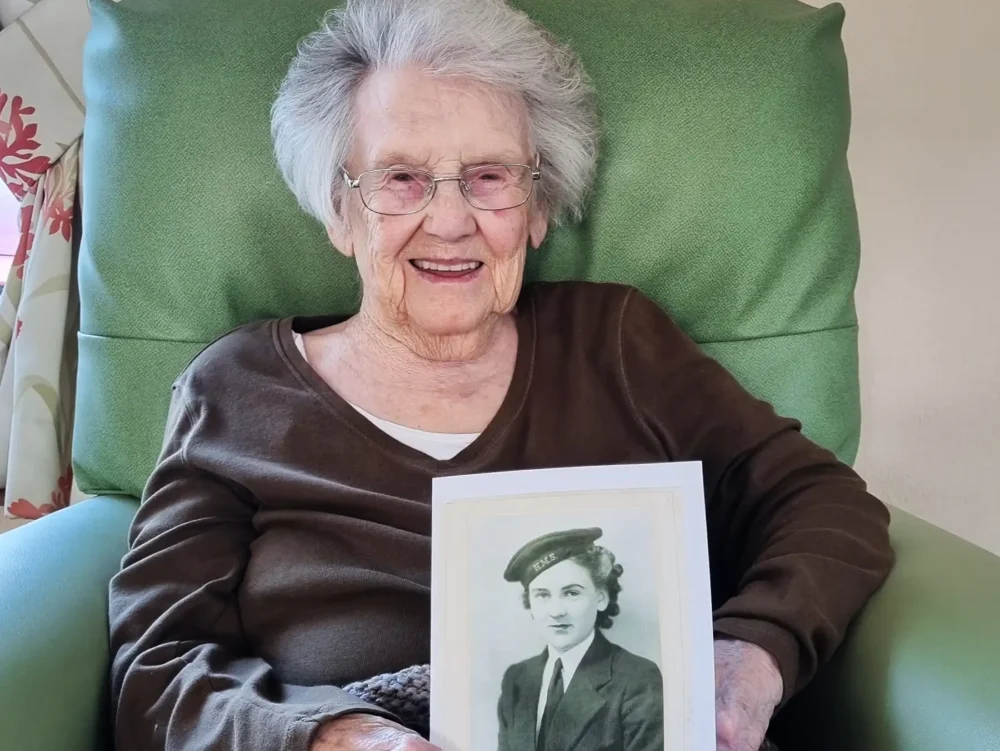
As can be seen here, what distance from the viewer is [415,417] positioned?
1.04 m

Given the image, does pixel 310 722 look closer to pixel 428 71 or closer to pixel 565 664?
pixel 565 664

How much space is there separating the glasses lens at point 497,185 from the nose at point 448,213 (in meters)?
0.02

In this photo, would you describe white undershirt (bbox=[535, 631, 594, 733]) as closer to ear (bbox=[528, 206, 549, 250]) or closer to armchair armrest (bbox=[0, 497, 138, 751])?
armchair armrest (bbox=[0, 497, 138, 751])

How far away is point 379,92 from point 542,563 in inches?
23.6

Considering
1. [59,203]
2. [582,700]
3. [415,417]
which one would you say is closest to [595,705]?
[582,700]

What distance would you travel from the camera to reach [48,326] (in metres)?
1.42

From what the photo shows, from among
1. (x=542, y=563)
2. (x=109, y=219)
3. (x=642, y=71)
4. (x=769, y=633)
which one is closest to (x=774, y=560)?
(x=769, y=633)

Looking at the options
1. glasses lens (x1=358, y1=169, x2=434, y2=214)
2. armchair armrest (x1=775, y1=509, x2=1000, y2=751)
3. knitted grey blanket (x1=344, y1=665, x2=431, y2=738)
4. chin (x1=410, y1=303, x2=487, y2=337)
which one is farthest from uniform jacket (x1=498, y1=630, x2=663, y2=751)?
glasses lens (x1=358, y1=169, x2=434, y2=214)

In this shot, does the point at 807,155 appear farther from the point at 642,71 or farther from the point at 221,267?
the point at 221,267

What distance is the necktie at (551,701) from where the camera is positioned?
0.72 metres

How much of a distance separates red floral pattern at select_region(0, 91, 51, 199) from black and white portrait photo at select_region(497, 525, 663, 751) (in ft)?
3.72

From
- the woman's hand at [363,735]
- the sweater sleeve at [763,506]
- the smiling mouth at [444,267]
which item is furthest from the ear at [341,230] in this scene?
the woman's hand at [363,735]

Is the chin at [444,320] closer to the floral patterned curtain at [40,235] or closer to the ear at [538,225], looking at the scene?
the ear at [538,225]

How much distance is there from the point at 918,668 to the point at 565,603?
351mm
